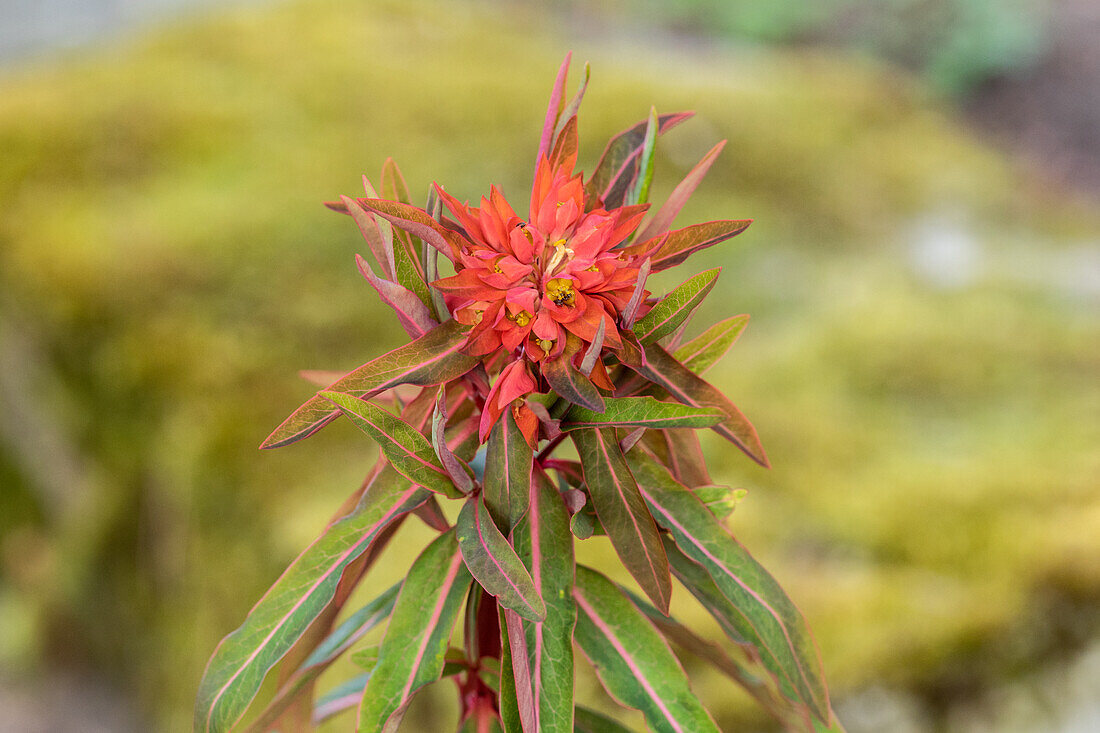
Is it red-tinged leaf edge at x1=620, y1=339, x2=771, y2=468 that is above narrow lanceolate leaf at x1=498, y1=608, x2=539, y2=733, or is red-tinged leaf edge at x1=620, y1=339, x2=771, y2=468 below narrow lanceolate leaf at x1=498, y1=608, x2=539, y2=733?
above

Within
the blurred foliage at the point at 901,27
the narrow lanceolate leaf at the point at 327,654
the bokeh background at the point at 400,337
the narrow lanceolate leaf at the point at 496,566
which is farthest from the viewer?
the blurred foliage at the point at 901,27

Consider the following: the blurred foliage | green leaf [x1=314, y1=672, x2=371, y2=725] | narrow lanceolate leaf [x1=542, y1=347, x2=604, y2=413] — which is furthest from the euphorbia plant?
the blurred foliage

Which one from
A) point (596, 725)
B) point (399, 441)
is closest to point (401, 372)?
point (399, 441)

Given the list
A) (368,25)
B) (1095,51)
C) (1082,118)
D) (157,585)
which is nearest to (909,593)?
(157,585)

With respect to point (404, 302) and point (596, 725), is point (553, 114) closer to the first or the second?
point (404, 302)

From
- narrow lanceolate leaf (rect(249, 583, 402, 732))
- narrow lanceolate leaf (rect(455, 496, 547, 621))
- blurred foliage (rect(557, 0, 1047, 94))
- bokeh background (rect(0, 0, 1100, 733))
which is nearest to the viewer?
narrow lanceolate leaf (rect(455, 496, 547, 621))

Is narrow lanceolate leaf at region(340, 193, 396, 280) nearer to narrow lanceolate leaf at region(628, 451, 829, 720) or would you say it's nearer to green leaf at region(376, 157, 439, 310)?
green leaf at region(376, 157, 439, 310)

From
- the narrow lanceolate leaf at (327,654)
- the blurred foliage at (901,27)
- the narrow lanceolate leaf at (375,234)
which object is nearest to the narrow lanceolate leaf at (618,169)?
the narrow lanceolate leaf at (375,234)

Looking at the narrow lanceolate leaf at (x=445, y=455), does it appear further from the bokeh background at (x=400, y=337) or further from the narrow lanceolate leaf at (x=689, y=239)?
the bokeh background at (x=400, y=337)
